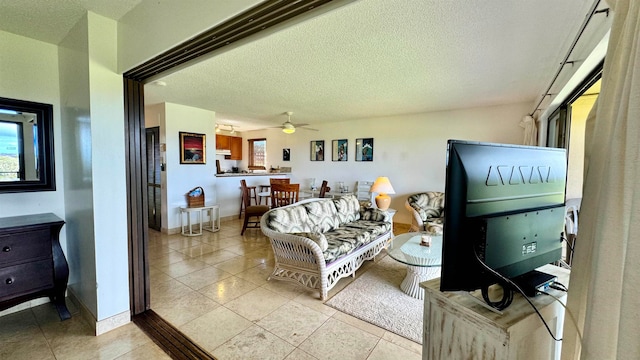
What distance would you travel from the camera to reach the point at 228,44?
1.69 m

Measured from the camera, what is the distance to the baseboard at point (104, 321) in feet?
6.79

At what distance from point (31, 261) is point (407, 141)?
5597 mm

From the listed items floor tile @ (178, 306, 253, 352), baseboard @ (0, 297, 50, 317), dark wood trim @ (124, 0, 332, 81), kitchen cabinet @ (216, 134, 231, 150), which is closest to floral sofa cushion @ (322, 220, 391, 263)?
floor tile @ (178, 306, 253, 352)

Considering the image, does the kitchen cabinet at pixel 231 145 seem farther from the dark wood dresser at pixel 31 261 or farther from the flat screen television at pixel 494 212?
the flat screen television at pixel 494 212

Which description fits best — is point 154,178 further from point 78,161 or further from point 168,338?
point 168,338

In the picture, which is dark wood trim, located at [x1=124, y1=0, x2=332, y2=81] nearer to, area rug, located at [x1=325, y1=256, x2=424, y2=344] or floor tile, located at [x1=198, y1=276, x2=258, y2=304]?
floor tile, located at [x1=198, y1=276, x2=258, y2=304]

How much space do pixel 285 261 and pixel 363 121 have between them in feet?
13.8

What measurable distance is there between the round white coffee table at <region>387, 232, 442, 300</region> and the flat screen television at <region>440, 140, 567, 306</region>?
1.47 meters

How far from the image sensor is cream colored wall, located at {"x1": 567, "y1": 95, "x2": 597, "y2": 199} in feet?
9.79

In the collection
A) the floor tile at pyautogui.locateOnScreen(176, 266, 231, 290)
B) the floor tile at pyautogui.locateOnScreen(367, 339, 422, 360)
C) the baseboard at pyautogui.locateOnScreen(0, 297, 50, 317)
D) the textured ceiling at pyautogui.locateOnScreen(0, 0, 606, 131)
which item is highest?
the textured ceiling at pyautogui.locateOnScreen(0, 0, 606, 131)

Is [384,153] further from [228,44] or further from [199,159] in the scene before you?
[228,44]

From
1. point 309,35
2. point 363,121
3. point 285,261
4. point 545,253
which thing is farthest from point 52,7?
point 363,121

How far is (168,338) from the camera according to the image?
79.5 inches

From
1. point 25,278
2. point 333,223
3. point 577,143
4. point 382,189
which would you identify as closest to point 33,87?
point 25,278
